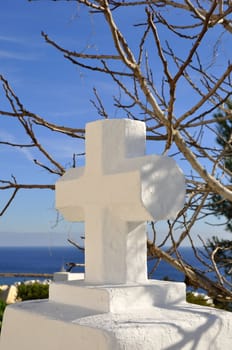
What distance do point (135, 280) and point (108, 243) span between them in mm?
127

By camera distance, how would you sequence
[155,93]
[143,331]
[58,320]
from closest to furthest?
1. [143,331]
2. [58,320]
3. [155,93]

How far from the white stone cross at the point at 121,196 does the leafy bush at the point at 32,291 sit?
361 inches

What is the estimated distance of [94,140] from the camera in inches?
59.7

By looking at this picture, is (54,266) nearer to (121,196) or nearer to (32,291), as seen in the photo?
(32,291)

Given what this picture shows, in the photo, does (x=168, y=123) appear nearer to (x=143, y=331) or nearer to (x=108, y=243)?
(x=108, y=243)

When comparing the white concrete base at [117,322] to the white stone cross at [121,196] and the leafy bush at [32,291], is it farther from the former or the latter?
the leafy bush at [32,291]

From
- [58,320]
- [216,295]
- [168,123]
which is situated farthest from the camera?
[216,295]

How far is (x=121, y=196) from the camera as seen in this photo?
1.41 meters

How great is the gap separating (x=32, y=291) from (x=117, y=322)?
33.0 feet

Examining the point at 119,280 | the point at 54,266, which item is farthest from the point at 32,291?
the point at 54,266

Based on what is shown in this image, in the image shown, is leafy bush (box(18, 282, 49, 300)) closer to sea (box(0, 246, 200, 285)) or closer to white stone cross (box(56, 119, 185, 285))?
sea (box(0, 246, 200, 285))

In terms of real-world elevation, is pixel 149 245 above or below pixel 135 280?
above

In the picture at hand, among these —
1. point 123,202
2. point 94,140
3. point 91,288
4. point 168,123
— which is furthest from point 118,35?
point 91,288

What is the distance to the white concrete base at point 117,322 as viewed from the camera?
4.02 feet
